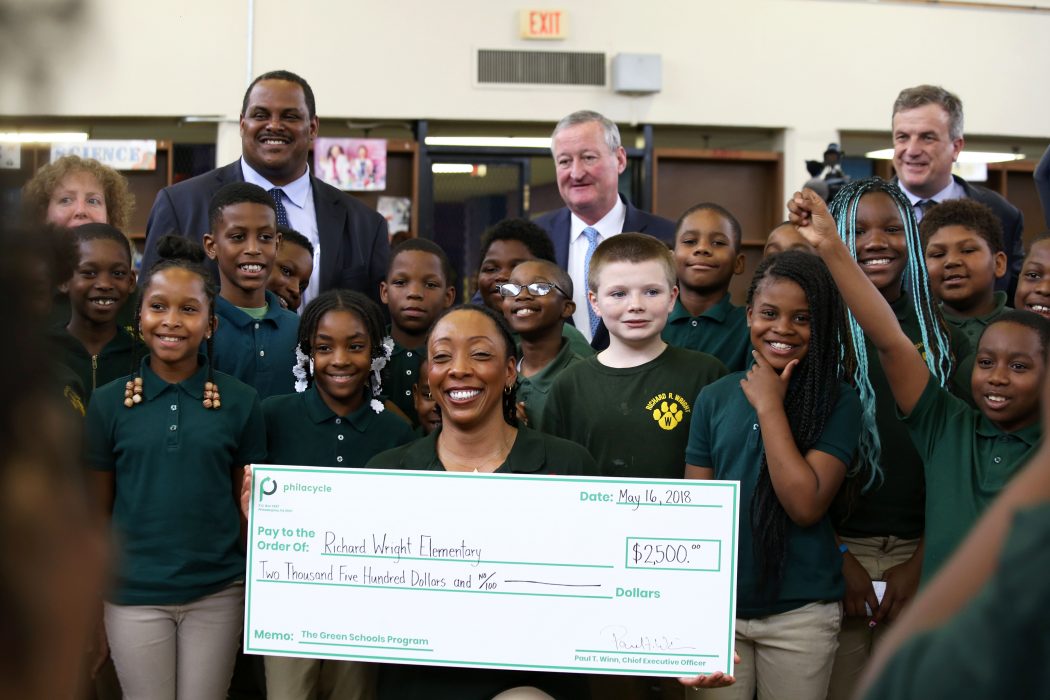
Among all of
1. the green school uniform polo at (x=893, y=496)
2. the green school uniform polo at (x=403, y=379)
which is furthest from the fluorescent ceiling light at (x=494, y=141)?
the green school uniform polo at (x=893, y=496)

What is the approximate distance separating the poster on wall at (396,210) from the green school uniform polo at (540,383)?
235 inches

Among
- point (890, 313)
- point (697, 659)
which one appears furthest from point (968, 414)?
point (697, 659)

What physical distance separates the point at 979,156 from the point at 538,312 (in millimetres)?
8188

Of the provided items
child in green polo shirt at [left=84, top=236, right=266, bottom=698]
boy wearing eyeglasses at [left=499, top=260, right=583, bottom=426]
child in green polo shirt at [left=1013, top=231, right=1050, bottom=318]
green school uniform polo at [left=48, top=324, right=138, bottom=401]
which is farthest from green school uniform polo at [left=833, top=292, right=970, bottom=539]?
green school uniform polo at [left=48, top=324, right=138, bottom=401]

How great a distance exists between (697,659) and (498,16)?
7.90 meters

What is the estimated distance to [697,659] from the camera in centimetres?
268

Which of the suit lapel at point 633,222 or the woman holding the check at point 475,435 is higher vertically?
the suit lapel at point 633,222

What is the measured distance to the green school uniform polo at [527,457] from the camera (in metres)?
2.99

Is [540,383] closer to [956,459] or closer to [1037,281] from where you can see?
[956,459]

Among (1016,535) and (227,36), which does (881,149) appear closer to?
(227,36)

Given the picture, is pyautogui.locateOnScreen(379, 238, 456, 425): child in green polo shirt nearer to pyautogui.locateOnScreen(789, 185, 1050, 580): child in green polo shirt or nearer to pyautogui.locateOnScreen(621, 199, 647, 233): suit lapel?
pyautogui.locateOnScreen(621, 199, 647, 233): suit lapel

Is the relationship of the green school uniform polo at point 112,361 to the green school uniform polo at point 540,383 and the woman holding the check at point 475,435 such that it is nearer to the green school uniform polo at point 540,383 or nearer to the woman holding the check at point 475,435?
the woman holding the check at point 475,435

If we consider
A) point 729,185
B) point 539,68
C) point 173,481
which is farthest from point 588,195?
point 729,185

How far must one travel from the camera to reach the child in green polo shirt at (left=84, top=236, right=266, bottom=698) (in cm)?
311
